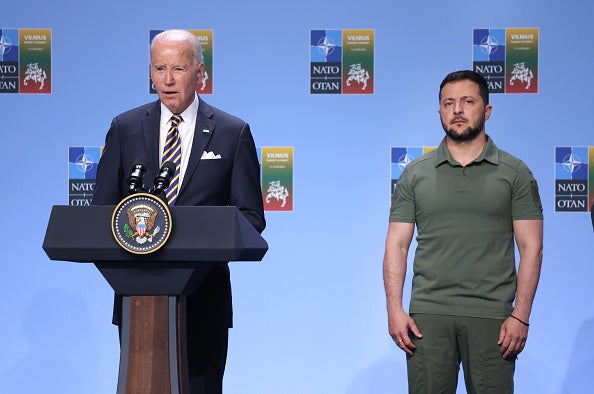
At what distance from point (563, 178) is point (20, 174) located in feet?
8.55

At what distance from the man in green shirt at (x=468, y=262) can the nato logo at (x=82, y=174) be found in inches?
71.7

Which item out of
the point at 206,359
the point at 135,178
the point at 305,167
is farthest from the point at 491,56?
the point at 135,178

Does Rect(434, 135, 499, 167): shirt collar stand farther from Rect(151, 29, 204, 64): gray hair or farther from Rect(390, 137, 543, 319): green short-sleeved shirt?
Rect(151, 29, 204, 64): gray hair

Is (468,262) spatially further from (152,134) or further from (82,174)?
(82,174)

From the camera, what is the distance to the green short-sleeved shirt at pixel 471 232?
277 cm

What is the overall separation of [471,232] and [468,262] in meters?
0.10

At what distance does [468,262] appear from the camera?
2.78 meters

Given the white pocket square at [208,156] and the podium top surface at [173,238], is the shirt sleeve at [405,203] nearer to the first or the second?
the white pocket square at [208,156]

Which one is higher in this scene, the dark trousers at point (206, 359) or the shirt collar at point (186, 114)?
the shirt collar at point (186, 114)

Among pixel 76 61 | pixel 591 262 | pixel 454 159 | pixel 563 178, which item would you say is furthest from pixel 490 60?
pixel 76 61

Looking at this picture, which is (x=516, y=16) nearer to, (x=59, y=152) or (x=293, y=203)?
(x=293, y=203)

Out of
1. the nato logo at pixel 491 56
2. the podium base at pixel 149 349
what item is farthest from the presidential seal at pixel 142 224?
the nato logo at pixel 491 56

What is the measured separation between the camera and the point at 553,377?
13.4 feet

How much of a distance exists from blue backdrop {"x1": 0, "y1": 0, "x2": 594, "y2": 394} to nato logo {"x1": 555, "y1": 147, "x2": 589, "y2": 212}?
0.04 meters
